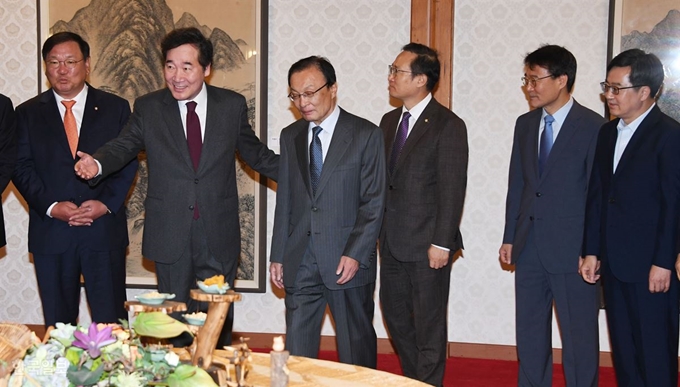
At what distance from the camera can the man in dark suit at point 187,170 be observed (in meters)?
3.69

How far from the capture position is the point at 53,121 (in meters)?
4.07

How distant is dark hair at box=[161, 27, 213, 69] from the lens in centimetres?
370

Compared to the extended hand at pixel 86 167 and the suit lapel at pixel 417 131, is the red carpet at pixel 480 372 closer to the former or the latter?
the suit lapel at pixel 417 131

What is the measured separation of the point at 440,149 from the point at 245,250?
1.79 metres

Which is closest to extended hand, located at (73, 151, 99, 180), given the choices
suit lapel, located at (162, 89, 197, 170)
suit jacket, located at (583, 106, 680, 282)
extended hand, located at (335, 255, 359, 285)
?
suit lapel, located at (162, 89, 197, 170)

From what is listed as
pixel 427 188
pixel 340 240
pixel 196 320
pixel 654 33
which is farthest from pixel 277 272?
pixel 654 33

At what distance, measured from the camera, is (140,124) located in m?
3.82

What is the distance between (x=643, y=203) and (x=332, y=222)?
135cm

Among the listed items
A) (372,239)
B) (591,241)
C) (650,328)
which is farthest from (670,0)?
(372,239)

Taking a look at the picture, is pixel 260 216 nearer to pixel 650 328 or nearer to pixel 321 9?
pixel 321 9

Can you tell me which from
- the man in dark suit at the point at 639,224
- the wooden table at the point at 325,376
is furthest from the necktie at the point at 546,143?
the wooden table at the point at 325,376

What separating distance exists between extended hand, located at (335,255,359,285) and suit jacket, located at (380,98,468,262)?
496mm

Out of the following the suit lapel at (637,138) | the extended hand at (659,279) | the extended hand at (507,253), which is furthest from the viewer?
the extended hand at (507,253)

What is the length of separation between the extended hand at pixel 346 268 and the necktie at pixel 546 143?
3.57 feet
